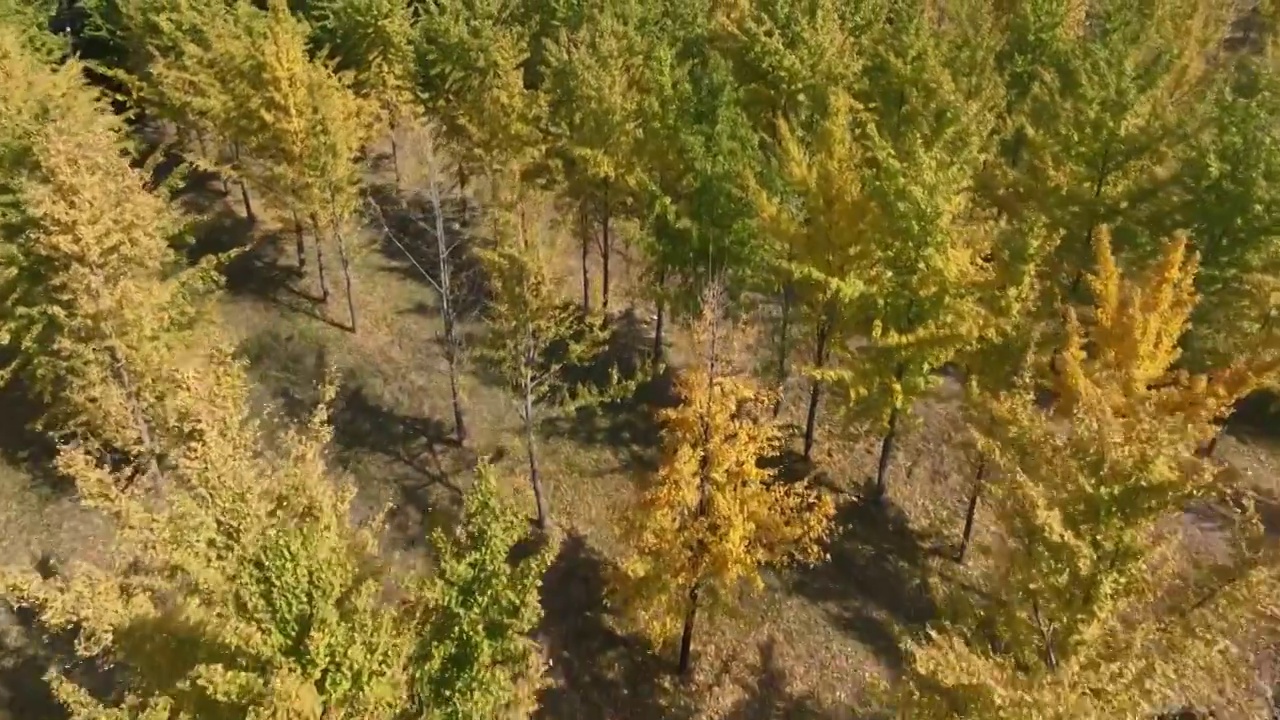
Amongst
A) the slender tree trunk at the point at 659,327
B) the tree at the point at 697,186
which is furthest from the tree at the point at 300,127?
the slender tree trunk at the point at 659,327

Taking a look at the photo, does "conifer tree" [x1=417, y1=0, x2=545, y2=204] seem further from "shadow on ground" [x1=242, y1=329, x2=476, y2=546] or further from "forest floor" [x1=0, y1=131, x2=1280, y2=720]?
"shadow on ground" [x1=242, y1=329, x2=476, y2=546]

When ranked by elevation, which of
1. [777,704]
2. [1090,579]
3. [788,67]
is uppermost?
[788,67]

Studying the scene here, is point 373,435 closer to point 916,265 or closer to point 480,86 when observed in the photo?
point 480,86

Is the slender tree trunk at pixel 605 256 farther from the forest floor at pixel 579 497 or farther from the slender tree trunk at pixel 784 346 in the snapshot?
the slender tree trunk at pixel 784 346

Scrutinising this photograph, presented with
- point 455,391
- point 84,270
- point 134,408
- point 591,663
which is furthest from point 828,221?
point 134,408

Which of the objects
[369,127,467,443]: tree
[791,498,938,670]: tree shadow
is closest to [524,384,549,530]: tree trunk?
[369,127,467,443]: tree

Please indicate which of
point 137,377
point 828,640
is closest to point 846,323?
point 828,640
